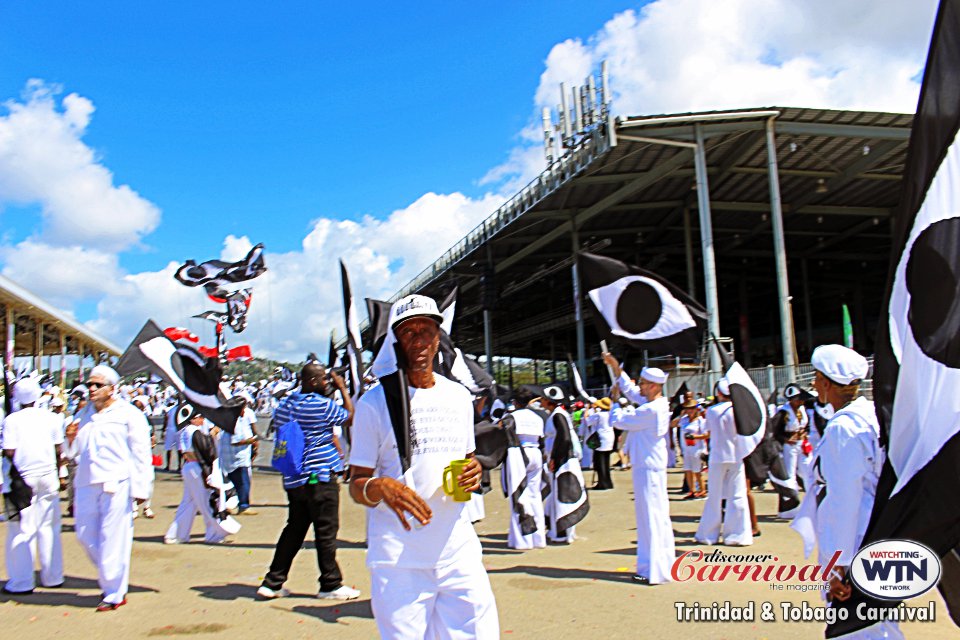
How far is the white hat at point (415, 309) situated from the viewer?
306 cm

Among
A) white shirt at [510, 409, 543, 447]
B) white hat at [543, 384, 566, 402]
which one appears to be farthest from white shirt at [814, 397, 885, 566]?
white hat at [543, 384, 566, 402]

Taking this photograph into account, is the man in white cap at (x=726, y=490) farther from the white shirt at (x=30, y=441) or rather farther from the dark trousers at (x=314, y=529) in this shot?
the white shirt at (x=30, y=441)

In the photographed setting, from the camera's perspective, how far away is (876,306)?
51.3 m

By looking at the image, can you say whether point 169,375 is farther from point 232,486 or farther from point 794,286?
point 794,286

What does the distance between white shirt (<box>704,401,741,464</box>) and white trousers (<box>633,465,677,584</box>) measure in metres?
1.95

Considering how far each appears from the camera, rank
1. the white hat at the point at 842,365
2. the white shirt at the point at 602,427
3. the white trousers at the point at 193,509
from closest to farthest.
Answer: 1. the white hat at the point at 842,365
2. the white trousers at the point at 193,509
3. the white shirt at the point at 602,427

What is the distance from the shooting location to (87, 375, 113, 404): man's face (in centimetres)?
603

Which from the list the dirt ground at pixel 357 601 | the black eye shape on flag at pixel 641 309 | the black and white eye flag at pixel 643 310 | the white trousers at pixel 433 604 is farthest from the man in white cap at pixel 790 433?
the white trousers at pixel 433 604

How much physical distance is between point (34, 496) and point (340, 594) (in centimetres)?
299

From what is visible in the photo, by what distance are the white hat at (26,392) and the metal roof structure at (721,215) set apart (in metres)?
7.57

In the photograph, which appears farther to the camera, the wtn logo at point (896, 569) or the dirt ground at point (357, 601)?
the dirt ground at point (357, 601)

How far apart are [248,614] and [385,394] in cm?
371

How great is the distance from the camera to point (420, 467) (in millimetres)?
2980

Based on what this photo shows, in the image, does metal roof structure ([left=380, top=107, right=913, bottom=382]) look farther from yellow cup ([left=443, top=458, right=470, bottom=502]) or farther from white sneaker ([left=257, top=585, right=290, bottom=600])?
yellow cup ([left=443, top=458, right=470, bottom=502])
